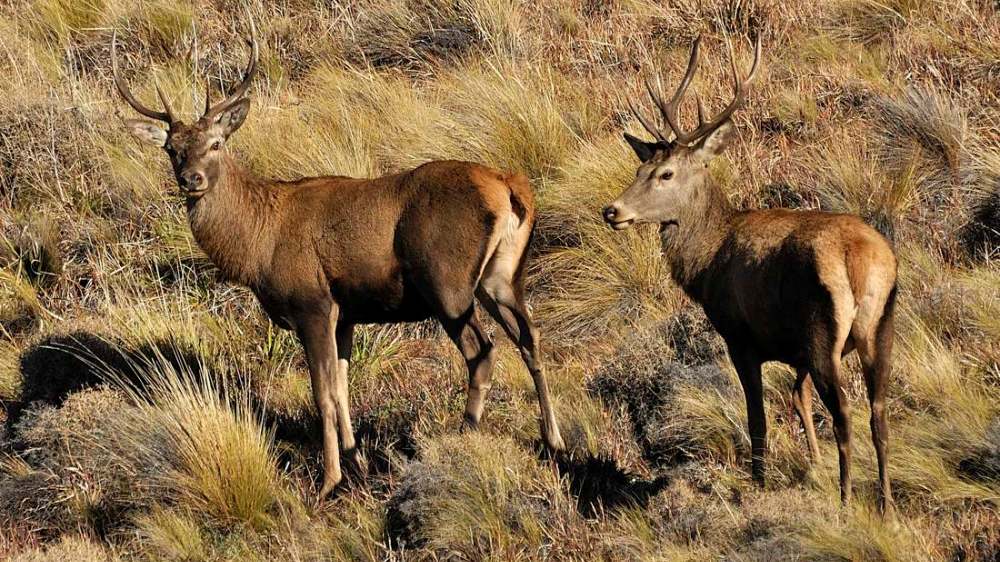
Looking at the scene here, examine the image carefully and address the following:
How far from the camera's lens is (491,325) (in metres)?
10.1

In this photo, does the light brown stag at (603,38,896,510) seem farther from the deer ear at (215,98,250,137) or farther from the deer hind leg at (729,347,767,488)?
the deer ear at (215,98,250,137)

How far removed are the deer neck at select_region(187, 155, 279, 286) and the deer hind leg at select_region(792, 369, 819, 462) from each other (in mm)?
3114

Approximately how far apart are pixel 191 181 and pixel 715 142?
3049 mm

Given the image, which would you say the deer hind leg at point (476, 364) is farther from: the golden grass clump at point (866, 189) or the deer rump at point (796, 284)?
the golden grass clump at point (866, 189)

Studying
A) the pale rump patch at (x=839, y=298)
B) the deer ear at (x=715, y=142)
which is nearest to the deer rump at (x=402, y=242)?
the deer ear at (x=715, y=142)

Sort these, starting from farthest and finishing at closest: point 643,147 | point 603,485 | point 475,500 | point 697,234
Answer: point 643,147 → point 697,234 → point 603,485 → point 475,500

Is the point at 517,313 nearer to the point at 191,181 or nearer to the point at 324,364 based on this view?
the point at 324,364

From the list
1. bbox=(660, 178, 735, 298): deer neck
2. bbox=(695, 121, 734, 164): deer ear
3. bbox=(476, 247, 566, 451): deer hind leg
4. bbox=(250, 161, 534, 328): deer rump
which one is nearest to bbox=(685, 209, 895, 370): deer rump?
bbox=(660, 178, 735, 298): deer neck

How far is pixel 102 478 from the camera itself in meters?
8.30

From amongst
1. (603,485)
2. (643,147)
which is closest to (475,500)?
(603,485)

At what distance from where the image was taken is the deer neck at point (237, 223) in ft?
28.2

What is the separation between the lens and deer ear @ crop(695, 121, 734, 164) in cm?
818

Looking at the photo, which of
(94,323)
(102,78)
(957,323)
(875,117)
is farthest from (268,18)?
(957,323)

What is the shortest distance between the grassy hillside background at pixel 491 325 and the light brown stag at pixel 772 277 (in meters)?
0.48
